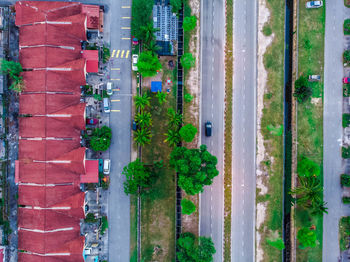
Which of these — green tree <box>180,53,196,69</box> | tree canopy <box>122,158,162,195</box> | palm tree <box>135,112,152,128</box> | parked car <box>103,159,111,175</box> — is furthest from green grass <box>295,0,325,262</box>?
parked car <box>103,159,111,175</box>

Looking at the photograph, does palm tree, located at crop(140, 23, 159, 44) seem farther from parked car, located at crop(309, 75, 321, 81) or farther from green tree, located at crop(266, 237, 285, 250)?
green tree, located at crop(266, 237, 285, 250)

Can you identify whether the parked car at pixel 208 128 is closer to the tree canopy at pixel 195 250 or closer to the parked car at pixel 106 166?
the tree canopy at pixel 195 250

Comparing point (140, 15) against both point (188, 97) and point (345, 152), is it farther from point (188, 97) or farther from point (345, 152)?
point (345, 152)

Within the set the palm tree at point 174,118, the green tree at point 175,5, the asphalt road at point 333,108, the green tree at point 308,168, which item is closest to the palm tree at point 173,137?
the palm tree at point 174,118

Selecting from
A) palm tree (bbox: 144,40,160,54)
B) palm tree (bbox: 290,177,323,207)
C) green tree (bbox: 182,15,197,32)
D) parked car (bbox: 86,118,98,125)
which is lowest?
palm tree (bbox: 290,177,323,207)

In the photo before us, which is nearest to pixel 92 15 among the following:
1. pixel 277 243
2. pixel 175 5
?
pixel 175 5

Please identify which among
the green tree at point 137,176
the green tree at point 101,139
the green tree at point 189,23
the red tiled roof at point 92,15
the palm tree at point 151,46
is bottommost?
the green tree at point 137,176

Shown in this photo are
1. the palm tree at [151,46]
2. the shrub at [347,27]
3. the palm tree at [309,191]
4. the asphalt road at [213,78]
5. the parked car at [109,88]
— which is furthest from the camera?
the shrub at [347,27]
